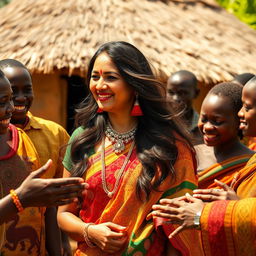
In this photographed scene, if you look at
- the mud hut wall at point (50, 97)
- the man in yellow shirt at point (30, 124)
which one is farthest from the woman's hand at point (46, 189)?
the mud hut wall at point (50, 97)

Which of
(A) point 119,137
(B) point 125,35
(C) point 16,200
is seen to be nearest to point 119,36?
(B) point 125,35

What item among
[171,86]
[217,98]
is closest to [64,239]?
[217,98]

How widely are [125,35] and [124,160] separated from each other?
7292 millimetres

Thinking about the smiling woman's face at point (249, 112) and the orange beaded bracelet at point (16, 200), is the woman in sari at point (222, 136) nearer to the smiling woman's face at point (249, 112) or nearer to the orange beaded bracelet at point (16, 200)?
the smiling woman's face at point (249, 112)

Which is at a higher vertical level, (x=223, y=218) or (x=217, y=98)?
(x=217, y=98)

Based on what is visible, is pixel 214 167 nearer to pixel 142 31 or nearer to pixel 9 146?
pixel 9 146

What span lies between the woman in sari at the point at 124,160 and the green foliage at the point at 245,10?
1145 centimetres

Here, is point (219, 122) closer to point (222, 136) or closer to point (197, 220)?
point (222, 136)

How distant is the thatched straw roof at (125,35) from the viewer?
10727 millimetres

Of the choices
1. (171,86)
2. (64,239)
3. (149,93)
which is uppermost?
(149,93)

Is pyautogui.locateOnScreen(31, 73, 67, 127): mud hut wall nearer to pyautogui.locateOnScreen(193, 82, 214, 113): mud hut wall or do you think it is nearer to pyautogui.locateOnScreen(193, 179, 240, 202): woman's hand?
pyautogui.locateOnScreen(193, 82, 214, 113): mud hut wall

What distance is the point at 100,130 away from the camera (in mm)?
4289

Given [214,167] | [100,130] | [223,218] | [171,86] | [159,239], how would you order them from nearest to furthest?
1. [223,218]
2. [159,239]
3. [100,130]
4. [214,167]
5. [171,86]

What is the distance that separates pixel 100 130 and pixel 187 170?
2.08 feet
